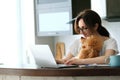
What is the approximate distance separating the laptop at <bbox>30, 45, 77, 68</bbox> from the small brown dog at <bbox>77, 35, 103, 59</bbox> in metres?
0.51

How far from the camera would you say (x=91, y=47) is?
2268mm

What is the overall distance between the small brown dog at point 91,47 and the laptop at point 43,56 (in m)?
0.51

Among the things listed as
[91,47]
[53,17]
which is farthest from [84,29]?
[53,17]

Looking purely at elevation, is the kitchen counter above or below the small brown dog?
below

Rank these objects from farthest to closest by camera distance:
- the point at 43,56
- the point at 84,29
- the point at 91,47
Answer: the point at 84,29 < the point at 91,47 < the point at 43,56

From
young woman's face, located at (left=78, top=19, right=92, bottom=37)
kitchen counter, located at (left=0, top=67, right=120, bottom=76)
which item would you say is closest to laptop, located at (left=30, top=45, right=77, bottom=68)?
kitchen counter, located at (left=0, top=67, right=120, bottom=76)

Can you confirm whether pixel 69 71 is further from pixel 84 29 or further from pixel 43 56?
pixel 84 29

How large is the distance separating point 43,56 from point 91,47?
0.58 meters

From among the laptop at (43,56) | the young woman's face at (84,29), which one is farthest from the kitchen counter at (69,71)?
the young woman's face at (84,29)

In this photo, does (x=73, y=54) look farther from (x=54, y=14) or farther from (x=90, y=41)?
(x=54, y=14)

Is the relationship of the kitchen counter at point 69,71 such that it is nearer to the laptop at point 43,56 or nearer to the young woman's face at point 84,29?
the laptop at point 43,56

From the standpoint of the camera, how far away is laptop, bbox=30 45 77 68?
5.88ft

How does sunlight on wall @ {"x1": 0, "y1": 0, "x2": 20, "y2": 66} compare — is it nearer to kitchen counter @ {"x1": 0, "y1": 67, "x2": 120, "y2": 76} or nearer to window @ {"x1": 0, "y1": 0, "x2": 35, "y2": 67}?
window @ {"x1": 0, "y1": 0, "x2": 35, "y2": 67}

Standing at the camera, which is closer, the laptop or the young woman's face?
the laptop
